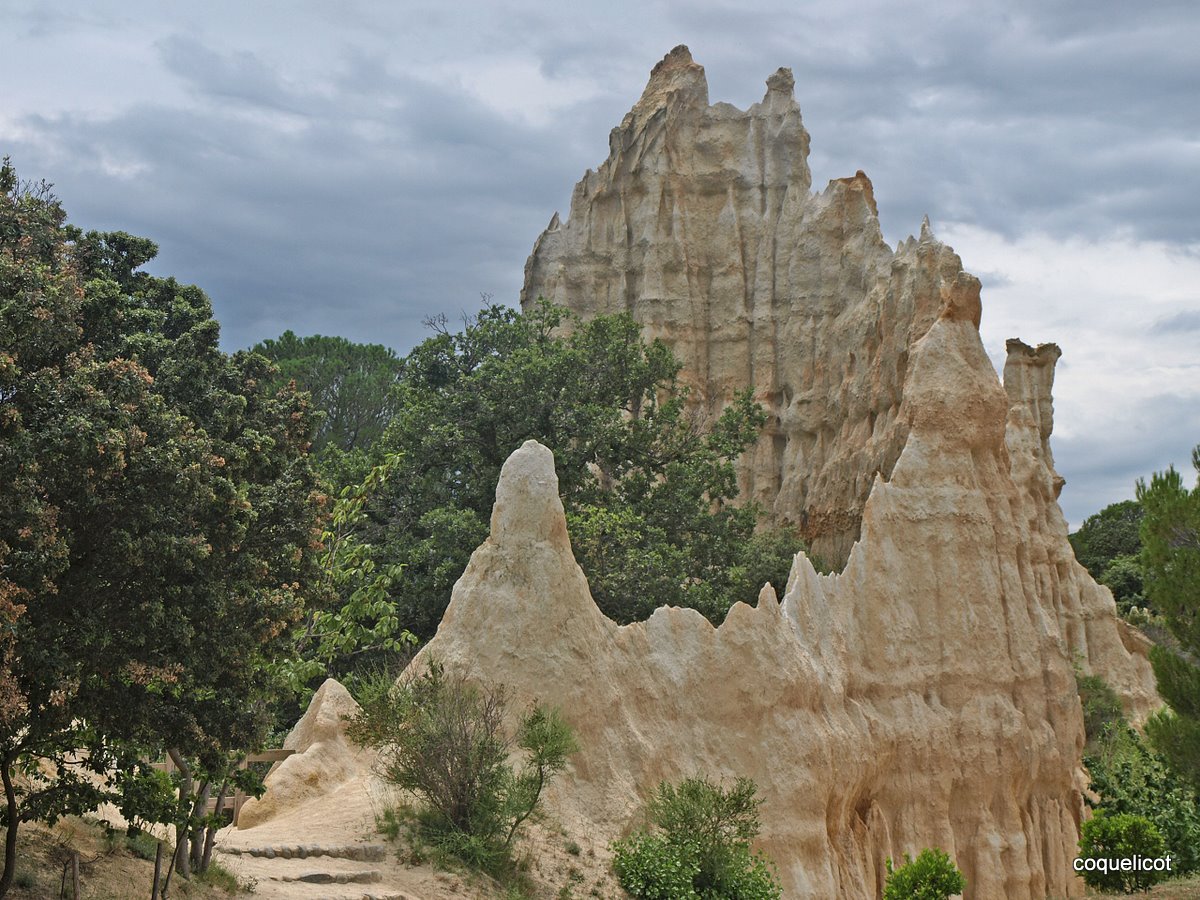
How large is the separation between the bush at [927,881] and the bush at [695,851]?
1.95 metres

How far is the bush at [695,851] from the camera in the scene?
15.9 metres

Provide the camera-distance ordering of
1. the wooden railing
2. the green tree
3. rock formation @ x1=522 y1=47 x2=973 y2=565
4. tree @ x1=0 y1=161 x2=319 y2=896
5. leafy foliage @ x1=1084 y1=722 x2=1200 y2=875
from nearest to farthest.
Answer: tree @ x1=0 y1=161 x2=319 y2=896 → the wooden railing → leafy foliage @ x1=1084 y1=722 x2=1200 y2=875 → rock formation @ x1=522 y1=47 x2=973 y2=565 → the green tree

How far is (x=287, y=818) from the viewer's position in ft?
56.0

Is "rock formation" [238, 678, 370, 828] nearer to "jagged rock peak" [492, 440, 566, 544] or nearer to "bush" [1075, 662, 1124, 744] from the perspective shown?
"jagged rock peak" [492, 440, 566, 544]

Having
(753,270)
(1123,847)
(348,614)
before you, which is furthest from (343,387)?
(1123,847)

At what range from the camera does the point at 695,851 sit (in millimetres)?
16312

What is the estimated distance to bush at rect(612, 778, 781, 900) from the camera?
15.9m

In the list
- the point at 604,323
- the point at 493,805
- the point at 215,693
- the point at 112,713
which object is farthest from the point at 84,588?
the point at 604,323

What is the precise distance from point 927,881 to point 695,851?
3733mm

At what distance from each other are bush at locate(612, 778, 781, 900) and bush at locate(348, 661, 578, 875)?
152cm

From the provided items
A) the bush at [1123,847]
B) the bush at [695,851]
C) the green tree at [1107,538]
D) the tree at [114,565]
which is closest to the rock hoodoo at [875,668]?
the bush at [695,851]

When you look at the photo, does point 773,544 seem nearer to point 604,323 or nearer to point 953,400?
point 604,323

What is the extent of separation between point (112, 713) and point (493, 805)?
534 cm

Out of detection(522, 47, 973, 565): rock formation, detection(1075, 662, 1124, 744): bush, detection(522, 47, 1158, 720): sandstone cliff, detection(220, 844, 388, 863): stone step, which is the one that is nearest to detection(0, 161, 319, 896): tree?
detection(220, 844, 388, 863): stone step
